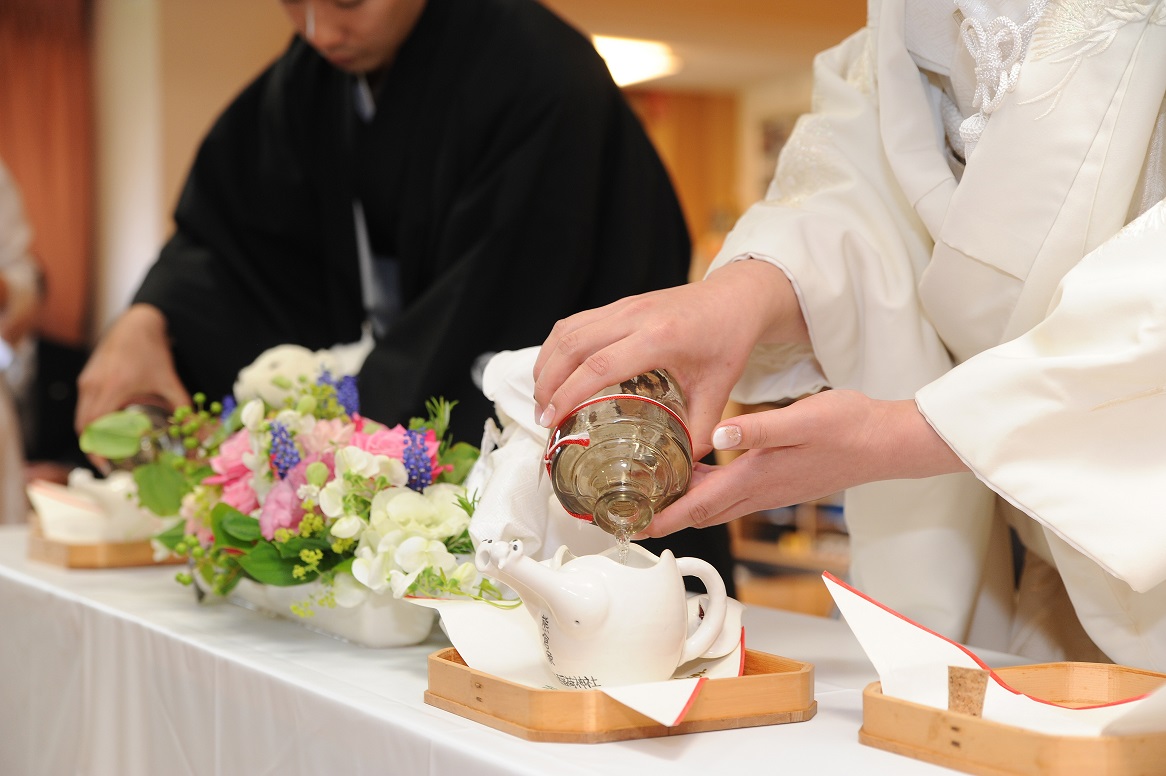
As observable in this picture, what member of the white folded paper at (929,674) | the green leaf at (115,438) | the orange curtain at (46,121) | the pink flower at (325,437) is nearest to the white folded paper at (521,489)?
the pink flower at (325,437)

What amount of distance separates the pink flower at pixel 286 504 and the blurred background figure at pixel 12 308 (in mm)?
3076

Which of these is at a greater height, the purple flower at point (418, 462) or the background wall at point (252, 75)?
the background wall at point (252, 75)

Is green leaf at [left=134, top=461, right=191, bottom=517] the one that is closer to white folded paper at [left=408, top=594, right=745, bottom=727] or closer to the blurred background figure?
white folded paper at [left=408, top=594, right=745, bottom=727]

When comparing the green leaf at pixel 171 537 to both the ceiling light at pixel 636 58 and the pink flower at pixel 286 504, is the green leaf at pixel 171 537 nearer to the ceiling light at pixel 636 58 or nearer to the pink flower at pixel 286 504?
the pink flower at pixel 286 504

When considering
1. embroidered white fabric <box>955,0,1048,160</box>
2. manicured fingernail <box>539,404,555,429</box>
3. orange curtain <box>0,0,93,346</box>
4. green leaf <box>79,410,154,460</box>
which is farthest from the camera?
orange curtain <box>0,0,93,346</box>

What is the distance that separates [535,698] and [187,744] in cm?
43

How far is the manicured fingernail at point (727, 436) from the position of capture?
809 mm

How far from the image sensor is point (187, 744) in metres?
1.03

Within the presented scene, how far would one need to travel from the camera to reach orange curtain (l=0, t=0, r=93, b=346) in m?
5.57

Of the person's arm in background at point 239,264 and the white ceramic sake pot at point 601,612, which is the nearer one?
the white ceramic sake pot at point 601,612

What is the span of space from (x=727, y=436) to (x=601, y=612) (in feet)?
0.47

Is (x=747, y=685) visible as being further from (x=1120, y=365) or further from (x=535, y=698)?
(x=1120, y=365)

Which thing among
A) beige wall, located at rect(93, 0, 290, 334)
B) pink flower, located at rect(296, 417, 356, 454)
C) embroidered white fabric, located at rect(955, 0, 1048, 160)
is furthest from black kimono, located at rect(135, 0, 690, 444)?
beige wall, located at rect(93, 0, 290, 334)

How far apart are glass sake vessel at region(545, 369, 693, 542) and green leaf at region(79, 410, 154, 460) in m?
0.79
